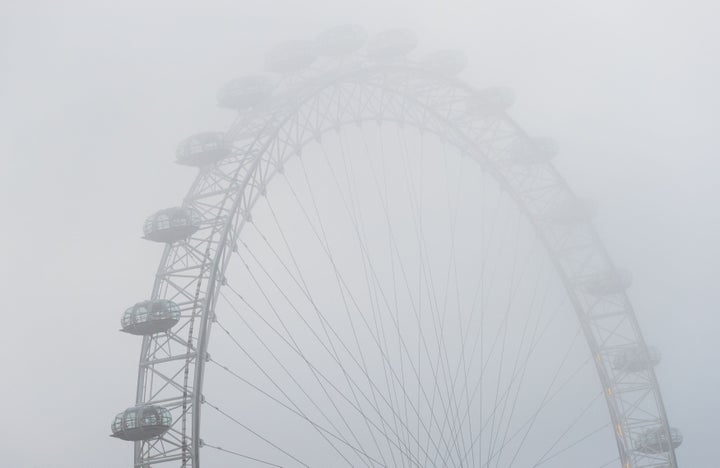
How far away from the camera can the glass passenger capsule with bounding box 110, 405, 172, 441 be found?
111 feet

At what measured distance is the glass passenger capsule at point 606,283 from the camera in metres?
55.7

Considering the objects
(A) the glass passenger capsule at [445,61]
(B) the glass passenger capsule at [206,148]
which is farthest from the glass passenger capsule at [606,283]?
(B) the glass passenger capsule at [206,148]

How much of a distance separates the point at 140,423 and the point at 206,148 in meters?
12.1

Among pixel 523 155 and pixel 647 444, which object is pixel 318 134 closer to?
pixel 523 155

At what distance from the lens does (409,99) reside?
51125mm

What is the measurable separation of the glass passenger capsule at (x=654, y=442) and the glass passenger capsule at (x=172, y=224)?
101 ft

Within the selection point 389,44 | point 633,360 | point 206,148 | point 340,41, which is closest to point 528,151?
point 389,44

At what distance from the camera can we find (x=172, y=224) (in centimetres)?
3759

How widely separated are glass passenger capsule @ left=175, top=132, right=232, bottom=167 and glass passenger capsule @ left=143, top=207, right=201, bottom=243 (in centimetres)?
301

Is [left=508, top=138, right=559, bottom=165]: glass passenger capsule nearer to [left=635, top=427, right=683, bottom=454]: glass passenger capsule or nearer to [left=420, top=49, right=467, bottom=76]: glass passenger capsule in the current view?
[left=420, top=49, right=467, bottom=76]: glass passenger capsule

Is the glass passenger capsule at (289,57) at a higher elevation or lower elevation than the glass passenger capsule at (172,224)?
higher

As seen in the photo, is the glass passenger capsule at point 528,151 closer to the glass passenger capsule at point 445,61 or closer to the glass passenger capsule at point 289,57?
the glass passenger capsule at point 445,61

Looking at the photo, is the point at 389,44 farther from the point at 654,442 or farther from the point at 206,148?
the point at 654,442

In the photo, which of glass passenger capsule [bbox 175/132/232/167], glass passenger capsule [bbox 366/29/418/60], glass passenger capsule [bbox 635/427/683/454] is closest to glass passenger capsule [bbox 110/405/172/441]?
glass passenger capsule [bbox 175/132/232/167]
